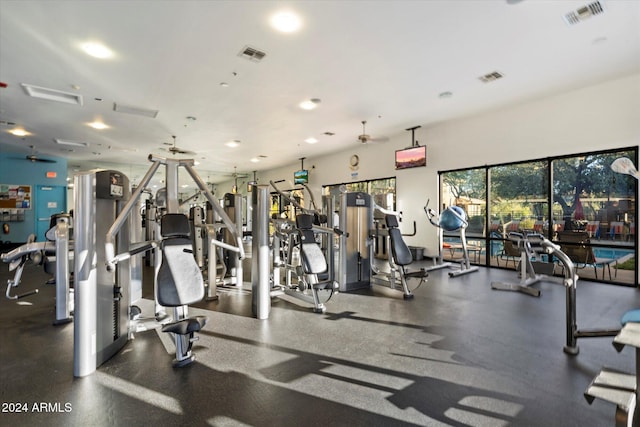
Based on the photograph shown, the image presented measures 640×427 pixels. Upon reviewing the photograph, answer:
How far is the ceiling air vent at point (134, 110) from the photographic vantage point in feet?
19.7

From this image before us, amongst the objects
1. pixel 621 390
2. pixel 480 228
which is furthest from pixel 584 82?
pixel 621 390

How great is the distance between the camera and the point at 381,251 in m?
9.02

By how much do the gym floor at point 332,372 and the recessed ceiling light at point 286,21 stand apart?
3.46 meters

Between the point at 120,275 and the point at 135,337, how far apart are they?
0.74 meters

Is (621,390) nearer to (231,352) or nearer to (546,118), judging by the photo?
(231,352)

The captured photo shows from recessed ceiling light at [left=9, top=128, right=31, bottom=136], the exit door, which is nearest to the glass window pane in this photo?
recessed ceiling light at [left=9, top=128, right=31, bottom=136]

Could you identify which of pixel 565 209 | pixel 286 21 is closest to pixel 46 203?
pixel 286 21

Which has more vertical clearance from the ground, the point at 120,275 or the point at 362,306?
the point at 120,275

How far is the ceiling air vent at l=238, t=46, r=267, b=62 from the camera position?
4023 mm

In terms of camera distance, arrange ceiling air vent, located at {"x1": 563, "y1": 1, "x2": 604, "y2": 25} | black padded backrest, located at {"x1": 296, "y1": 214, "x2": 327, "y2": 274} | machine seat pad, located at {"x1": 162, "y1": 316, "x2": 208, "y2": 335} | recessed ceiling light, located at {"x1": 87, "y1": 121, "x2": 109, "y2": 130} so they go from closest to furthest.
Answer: machine seat pad, located at {"x1": 162, "y1": 316, "x2": 208, "y2": 335} < ceiling air vent, located at {"x1": 563, "y1": 1, "x2": 604, "y2": 25} < black padded backrest, located at {"x1": 296, "y1": 214, "x2": 327, "y2": 274} < recessed ceiling light, located at {"x1": 87, "y1": 121, "x2": 109, "y2": 130}

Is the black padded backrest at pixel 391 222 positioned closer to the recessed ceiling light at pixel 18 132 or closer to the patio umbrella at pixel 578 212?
the patio umbrella at pixel 578 212

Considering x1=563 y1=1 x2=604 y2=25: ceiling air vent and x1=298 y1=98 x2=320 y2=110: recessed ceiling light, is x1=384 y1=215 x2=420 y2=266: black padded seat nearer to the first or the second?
x1=298 y1=98 x2=320 y2=110: recessed ceiling light

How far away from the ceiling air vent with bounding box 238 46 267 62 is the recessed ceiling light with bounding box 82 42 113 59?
172 centimetres

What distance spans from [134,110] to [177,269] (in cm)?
520
